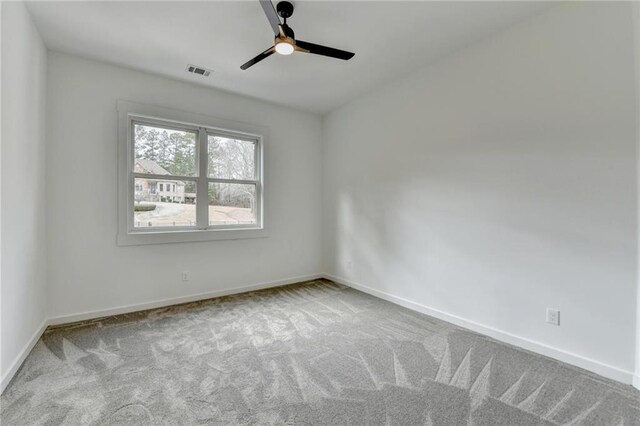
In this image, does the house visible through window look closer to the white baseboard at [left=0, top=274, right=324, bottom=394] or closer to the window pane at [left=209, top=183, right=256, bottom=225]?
the window pane at [left=209, top=183, right=256, bottom=225]

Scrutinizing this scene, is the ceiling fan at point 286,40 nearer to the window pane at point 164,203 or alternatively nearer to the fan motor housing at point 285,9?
the fan motor housing at point 285,9

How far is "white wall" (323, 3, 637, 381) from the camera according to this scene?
6.66 ft

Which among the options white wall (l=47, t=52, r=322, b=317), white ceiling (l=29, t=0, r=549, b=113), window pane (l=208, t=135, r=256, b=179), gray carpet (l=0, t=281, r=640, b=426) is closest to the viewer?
gray carpet (l=0, t=281, r=640, b=426)

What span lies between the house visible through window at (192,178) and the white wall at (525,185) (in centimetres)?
191

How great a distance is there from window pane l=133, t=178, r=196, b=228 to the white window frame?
6cm

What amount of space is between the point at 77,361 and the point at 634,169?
4.21 metres

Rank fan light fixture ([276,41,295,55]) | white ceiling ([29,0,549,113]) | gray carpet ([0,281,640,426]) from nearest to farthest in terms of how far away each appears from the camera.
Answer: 1. gray carpet ([0,281,640,426])
2. fan light fixture ([276,41,295,55])
3. white ceiling ([29,0,549,113])

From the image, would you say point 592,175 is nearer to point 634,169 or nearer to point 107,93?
point 634,169

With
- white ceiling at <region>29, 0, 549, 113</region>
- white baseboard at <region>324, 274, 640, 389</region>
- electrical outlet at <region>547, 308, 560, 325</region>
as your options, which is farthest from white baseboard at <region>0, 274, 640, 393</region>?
white ceiling at <region>29, 0, 549, 113</region>

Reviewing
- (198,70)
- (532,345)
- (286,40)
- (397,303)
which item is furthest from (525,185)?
(198,70)

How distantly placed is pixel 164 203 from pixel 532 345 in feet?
13.1

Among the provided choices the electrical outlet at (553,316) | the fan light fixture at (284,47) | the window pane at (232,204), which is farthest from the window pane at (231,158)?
the electrical outlet at (553,316)

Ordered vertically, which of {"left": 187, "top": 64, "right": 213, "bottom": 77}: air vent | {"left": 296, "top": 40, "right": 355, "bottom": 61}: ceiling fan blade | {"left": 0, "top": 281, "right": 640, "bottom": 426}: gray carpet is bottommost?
{"left": 0, "top": 281, "right": 640, "bottom": 426}: gray carpet

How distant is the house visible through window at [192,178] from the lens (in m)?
3.38
